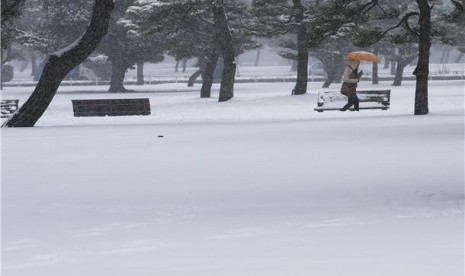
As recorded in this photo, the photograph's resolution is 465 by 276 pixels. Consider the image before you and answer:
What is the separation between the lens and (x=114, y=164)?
12391mm

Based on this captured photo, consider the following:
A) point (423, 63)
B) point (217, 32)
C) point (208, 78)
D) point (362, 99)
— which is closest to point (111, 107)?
point (362, 99)

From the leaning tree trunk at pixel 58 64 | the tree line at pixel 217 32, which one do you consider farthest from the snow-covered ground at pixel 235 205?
the tree line at pixel 217 32

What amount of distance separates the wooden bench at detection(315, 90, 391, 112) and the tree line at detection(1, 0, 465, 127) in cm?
183

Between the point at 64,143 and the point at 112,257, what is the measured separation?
10.1 meters

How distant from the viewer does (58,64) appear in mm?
21203

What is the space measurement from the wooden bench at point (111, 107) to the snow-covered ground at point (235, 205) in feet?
34.5

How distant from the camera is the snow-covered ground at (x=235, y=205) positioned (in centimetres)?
614

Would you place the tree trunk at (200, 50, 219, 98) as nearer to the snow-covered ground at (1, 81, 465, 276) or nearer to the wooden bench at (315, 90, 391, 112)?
the wooden bench at (315, 90, 391, 112)

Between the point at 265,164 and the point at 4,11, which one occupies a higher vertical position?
the point at 4,11

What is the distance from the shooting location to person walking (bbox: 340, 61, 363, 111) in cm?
2536

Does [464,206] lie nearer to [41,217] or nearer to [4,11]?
[41,217]

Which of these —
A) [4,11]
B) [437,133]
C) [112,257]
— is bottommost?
[437,133]

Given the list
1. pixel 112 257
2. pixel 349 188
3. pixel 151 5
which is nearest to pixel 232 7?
pixel 151 5

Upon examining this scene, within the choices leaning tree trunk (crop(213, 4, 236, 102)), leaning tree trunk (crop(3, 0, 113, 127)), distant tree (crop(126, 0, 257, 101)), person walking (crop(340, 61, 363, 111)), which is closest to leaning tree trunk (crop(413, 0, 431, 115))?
person walking (crop(340, 61, 363, 111))
